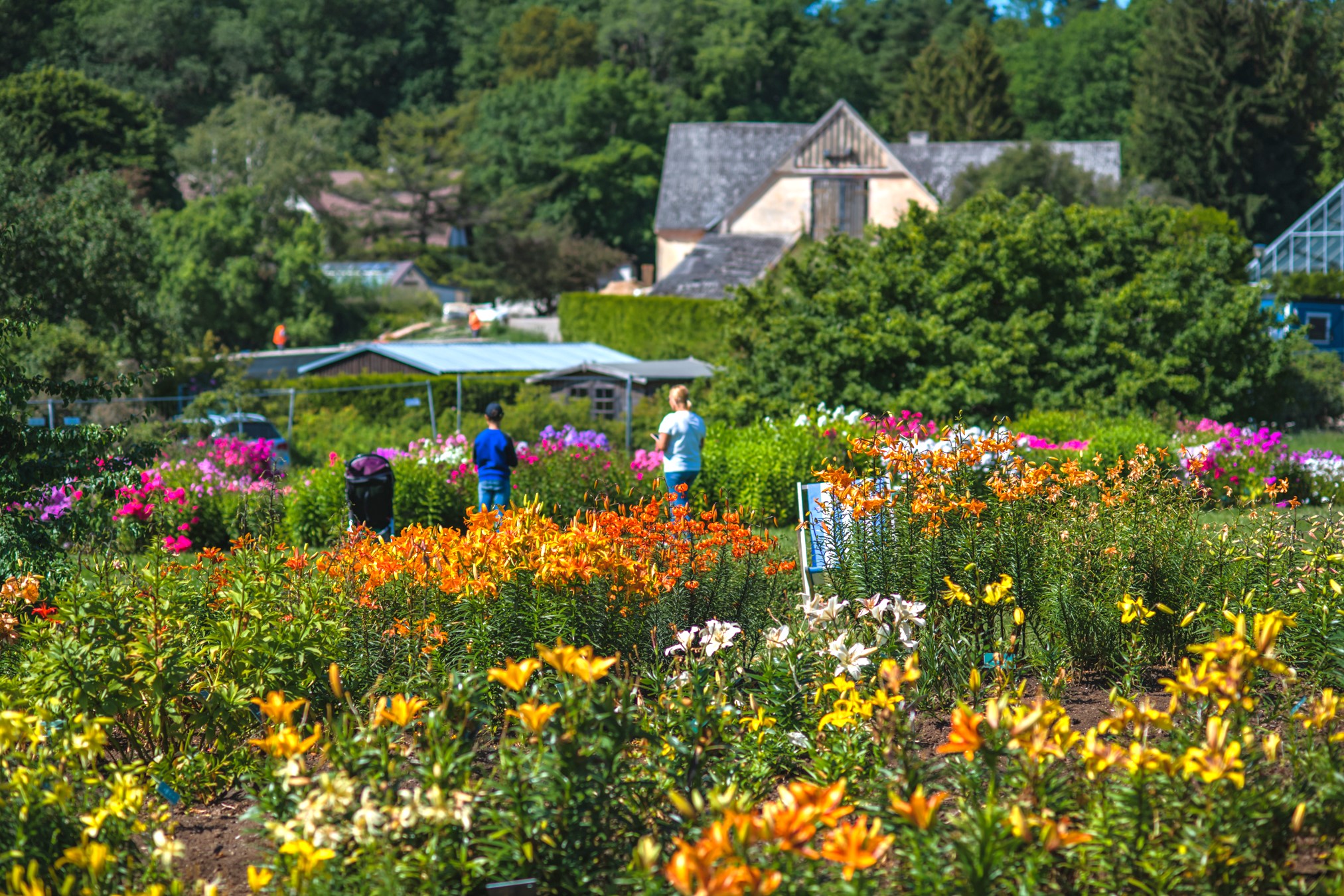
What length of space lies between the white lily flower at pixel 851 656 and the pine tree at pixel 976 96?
62438 millimetres

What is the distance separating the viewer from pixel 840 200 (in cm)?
4612

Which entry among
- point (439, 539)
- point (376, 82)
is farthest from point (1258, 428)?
point (376, 82)

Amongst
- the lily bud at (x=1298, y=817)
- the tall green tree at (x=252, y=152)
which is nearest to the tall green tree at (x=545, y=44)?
the tall green tree at (x=252, y=152)

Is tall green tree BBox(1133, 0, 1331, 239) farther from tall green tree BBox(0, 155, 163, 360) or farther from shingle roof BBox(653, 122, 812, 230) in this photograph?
tall green tree BBox(0, 155, 163, 360)

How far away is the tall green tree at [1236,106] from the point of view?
166 ft

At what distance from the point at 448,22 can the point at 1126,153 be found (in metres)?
49.8

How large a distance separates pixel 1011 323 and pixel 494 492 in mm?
7703

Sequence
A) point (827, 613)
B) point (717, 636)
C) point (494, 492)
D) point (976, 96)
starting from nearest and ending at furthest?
1. point (717, 636)
2. point (827, 613)
3. point (494, 492)
4. point (976, 96)

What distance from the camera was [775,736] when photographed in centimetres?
451

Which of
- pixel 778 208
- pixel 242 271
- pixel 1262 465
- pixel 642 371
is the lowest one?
pixel 1262 465

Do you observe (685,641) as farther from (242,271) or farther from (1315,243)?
(242,271)

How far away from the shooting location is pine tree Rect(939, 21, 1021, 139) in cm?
6359

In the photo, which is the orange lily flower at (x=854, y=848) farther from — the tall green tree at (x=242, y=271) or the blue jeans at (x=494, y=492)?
the tall green tree at (x=242, y=271)

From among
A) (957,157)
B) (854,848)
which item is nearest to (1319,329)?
(957,157)
